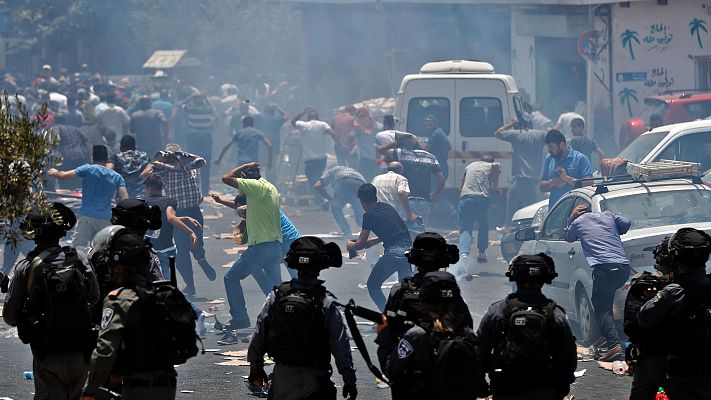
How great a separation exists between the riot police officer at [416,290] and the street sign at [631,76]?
18.3 metres

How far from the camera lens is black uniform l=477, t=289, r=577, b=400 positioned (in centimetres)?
626

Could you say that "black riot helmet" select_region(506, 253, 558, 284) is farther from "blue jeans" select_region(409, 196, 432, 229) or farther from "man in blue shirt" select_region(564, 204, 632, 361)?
"blue jeans" select_region(409, 196, 432, 229)

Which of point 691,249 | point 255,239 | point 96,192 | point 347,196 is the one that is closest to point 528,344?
point 691,249

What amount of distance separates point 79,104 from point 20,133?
21.3 meters

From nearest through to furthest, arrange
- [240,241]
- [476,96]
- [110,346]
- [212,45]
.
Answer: [110,346] → [240,241] → [476,96] → [212,45]

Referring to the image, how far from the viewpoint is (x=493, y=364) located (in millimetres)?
6305

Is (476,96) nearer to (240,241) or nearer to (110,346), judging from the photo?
(240,241)

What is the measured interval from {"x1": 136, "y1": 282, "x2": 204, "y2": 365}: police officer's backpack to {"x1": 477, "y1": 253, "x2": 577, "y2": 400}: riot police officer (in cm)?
145

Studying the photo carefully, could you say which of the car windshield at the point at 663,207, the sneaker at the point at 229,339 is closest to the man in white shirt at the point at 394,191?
the car windshield at the point at 663,207

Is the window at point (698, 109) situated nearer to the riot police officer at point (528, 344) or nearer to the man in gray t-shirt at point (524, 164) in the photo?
the man in gray t-shirt at point (524, 164)

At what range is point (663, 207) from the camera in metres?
11.6

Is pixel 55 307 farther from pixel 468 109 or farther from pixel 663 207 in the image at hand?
pixel 468 109

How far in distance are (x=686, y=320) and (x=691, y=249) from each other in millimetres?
382

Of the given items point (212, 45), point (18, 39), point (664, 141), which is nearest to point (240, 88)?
point (212, 45)
